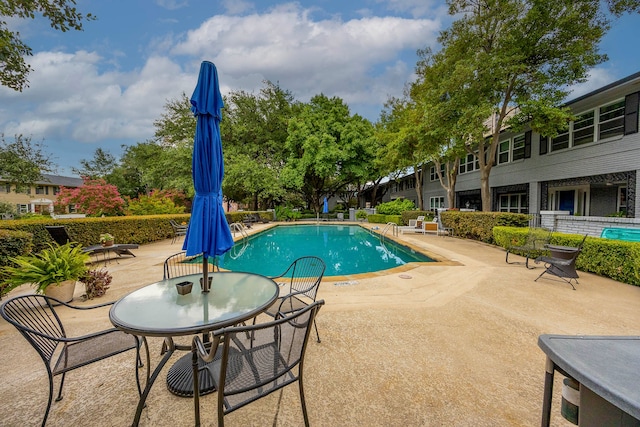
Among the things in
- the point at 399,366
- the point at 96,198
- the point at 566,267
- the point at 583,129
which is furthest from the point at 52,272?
the point at 583,129

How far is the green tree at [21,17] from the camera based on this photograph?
15.6 ft

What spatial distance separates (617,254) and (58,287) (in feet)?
29.9

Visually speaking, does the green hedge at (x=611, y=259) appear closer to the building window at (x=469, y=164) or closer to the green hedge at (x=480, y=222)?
the green hedge at (x=480, y=222)

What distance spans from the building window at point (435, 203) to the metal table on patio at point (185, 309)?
19326 millimetres

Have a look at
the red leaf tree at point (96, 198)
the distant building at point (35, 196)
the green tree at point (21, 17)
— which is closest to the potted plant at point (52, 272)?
the green tree at point (21, 17)

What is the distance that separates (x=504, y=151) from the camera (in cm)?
1401

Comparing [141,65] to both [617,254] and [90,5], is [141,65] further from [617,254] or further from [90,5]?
[617,254]

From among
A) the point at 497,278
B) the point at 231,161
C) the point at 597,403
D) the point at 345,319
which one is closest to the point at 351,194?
the point at 231,161

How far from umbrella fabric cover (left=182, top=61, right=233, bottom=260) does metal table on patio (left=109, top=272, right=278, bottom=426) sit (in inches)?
15.3

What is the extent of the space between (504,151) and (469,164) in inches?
109

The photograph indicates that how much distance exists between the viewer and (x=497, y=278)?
492 centimetres

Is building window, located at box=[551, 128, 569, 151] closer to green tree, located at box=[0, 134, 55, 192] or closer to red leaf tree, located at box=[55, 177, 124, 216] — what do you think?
red leaf tree, located at box=[55, 177, 124, 216]

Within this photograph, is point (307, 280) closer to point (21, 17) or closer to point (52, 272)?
point (52, 272)

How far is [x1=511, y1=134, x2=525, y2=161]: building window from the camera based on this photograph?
12766mm
